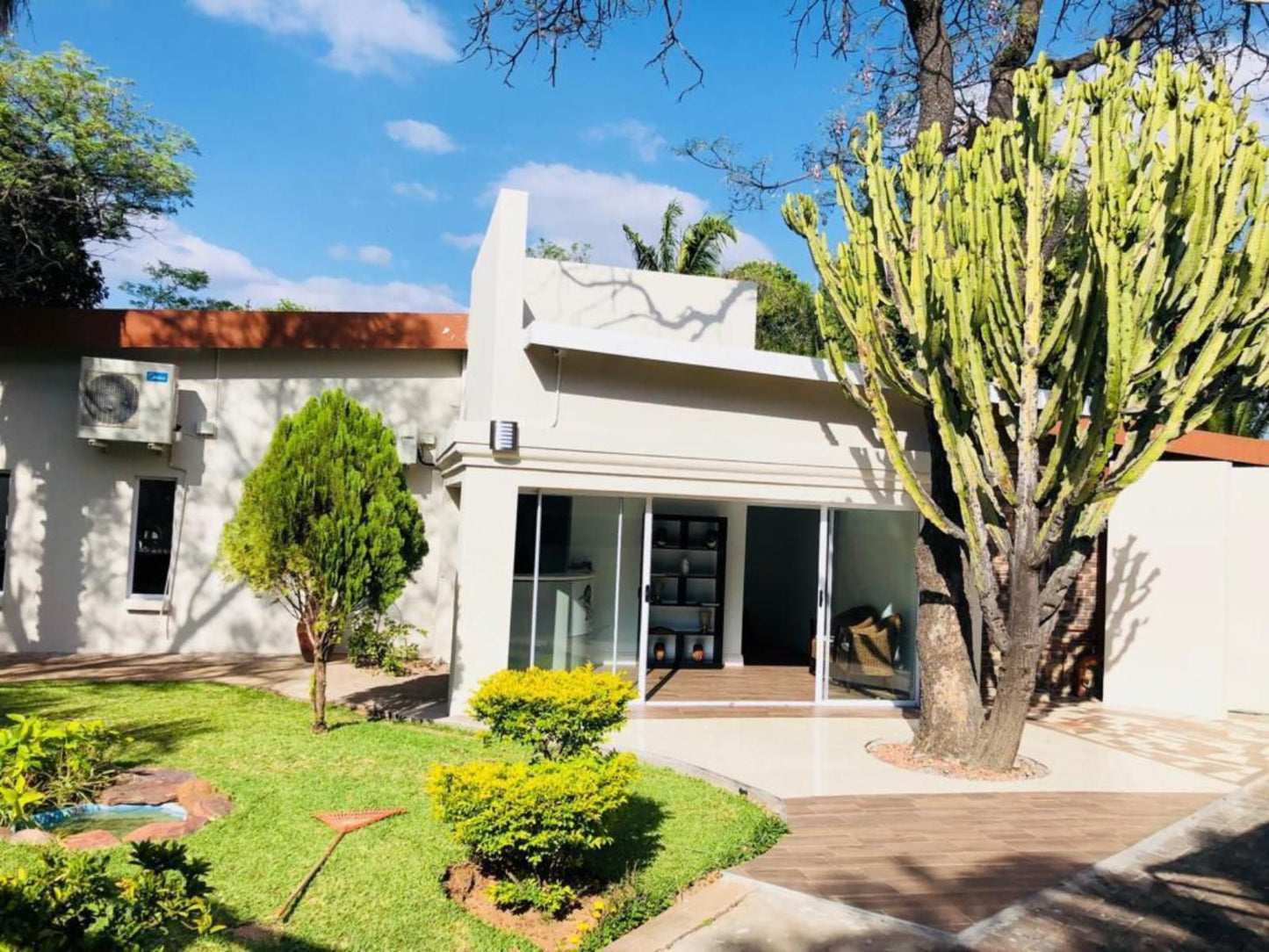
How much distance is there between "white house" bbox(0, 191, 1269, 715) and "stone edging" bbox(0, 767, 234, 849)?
313 cm

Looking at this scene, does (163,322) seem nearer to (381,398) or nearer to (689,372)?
(381,398)

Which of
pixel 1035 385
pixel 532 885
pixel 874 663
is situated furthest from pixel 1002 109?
pixel 532 885

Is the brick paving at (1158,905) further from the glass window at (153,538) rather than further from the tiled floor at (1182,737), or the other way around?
the glass window at (153,538)

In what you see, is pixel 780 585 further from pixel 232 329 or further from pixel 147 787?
pixel 147 787

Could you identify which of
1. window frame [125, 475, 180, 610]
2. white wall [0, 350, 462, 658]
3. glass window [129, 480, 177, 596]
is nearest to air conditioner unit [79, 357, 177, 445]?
white wall [0, 350, 462, 658]

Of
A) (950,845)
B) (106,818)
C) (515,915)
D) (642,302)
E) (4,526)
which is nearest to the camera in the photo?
(515,915)

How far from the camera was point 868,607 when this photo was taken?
10836 millimetres

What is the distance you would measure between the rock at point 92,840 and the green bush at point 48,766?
0.89 feet

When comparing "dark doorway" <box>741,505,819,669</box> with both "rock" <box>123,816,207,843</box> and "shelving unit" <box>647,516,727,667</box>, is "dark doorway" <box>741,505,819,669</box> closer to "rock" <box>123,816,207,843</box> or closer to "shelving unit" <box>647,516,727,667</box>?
"shelving unit" <box>647,516,727,667</box>

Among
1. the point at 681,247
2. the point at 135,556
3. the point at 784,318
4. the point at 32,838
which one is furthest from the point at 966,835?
the point at 784,318

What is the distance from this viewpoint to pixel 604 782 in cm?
A: 461

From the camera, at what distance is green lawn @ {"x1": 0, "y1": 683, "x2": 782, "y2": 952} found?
4.33m

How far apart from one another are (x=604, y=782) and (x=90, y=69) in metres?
18.0

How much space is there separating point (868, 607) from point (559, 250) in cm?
2218
